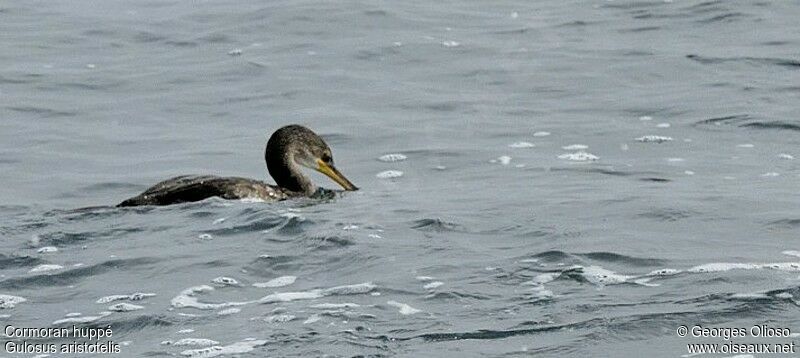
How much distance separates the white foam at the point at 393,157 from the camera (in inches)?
524

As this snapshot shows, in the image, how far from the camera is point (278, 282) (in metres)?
8.75

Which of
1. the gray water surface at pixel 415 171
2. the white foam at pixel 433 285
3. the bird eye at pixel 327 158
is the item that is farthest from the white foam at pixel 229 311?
the bird eye at pixel 327 158

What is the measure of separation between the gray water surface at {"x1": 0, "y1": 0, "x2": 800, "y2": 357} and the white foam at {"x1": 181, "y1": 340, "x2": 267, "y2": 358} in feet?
0.07

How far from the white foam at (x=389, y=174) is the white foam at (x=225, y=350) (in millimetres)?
5223

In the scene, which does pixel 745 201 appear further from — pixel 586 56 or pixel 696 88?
pixel 586 56

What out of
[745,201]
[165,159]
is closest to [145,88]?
[165,159]

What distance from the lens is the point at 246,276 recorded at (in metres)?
8.95

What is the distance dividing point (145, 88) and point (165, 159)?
10.8ft

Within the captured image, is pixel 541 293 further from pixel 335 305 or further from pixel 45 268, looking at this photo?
pixel 45 268

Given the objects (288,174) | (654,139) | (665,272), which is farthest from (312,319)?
(654,139)

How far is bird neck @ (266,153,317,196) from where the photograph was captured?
12242mm

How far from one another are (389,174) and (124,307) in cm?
469

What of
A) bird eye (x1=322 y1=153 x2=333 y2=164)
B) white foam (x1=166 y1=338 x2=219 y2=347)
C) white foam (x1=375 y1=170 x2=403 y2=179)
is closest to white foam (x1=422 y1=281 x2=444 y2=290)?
white foam (x1=166 y1=338 x2=219 y2=347)

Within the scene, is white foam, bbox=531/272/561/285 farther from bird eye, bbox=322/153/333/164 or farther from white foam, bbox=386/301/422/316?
bird eye, bbox=322/153/333/164
